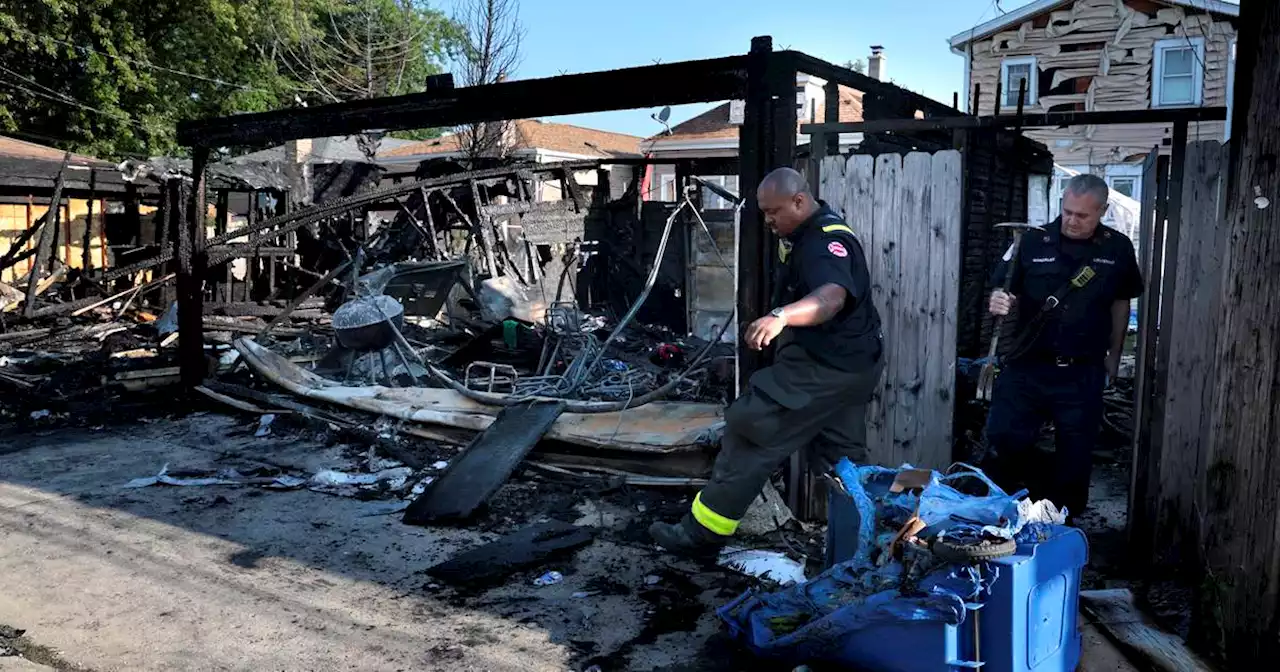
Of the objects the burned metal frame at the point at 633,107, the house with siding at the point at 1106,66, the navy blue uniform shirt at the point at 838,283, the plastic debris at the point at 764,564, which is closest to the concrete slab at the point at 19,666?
the plastic debris at the point at 764,564

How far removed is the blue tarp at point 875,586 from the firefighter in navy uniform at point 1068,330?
53.8 inches

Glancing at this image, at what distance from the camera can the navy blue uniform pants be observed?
14.1 feet

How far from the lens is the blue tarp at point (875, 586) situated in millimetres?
2654

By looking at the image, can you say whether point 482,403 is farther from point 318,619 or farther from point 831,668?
point 831,668

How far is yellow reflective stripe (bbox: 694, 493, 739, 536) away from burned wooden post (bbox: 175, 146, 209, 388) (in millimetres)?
5888

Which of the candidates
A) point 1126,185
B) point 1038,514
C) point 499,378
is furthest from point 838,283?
point 1126,185

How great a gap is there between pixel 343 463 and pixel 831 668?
4.20 metres

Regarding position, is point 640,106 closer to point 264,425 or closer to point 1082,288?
point 1082,288

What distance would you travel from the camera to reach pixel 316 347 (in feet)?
35.7

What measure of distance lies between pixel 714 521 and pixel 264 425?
453cm

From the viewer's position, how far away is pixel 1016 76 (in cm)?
2098

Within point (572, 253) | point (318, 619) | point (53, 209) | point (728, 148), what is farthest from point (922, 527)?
point (728, 148)

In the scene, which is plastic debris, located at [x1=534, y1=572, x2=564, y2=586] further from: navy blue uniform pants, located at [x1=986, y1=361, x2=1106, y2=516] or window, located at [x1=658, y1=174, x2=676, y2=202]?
window, located at [x1=658, y1=174, x2=676, y2=202]

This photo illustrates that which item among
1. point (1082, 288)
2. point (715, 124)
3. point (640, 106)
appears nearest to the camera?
point (1082, 288)
